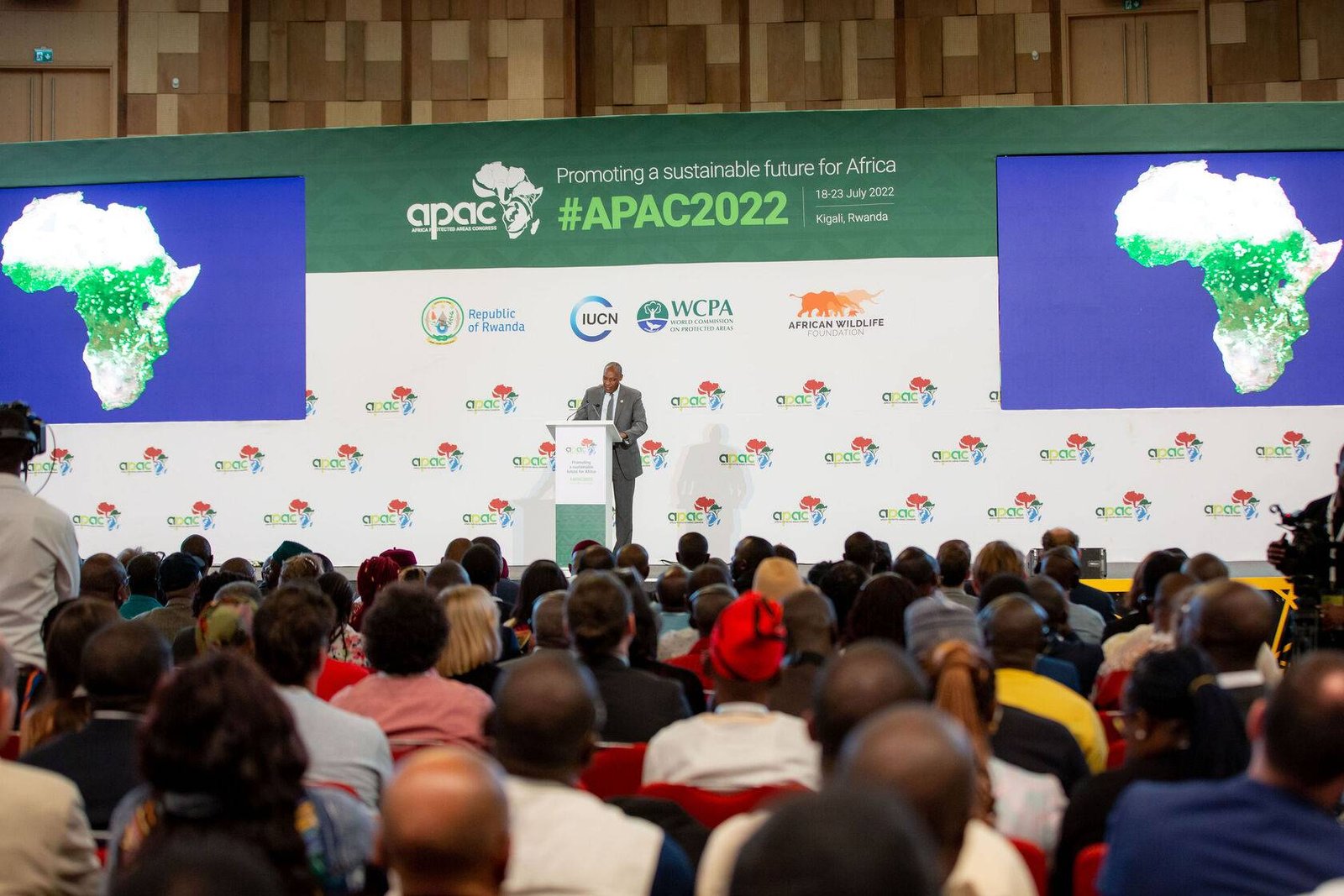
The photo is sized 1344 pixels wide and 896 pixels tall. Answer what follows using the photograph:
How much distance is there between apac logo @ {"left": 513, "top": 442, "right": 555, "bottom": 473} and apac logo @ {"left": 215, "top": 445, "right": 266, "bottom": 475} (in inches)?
87.5

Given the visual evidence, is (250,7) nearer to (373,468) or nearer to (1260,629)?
(373,468)

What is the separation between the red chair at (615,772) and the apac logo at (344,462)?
8705 millimetres

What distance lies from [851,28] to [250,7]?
6.36m

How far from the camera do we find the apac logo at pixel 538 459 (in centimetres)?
1112

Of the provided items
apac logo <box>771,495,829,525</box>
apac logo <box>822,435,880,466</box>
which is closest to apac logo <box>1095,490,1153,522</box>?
apac logo <box>822,435,880,466</box>

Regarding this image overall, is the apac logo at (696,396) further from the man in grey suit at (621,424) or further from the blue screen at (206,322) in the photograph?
the blue screen at (206,322)

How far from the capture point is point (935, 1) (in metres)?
13.9

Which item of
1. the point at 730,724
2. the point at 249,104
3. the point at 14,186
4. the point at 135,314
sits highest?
the point at 249,104

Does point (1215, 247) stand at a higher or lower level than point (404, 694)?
higher

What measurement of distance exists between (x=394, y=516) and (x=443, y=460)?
639mm

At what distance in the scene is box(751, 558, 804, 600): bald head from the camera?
4.53 meters

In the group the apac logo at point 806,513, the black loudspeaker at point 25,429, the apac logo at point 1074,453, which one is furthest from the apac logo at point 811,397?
the black loudspeaker at point 25,429

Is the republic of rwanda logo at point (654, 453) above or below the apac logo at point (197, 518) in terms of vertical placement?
above

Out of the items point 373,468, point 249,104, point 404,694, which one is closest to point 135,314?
point 373,468
